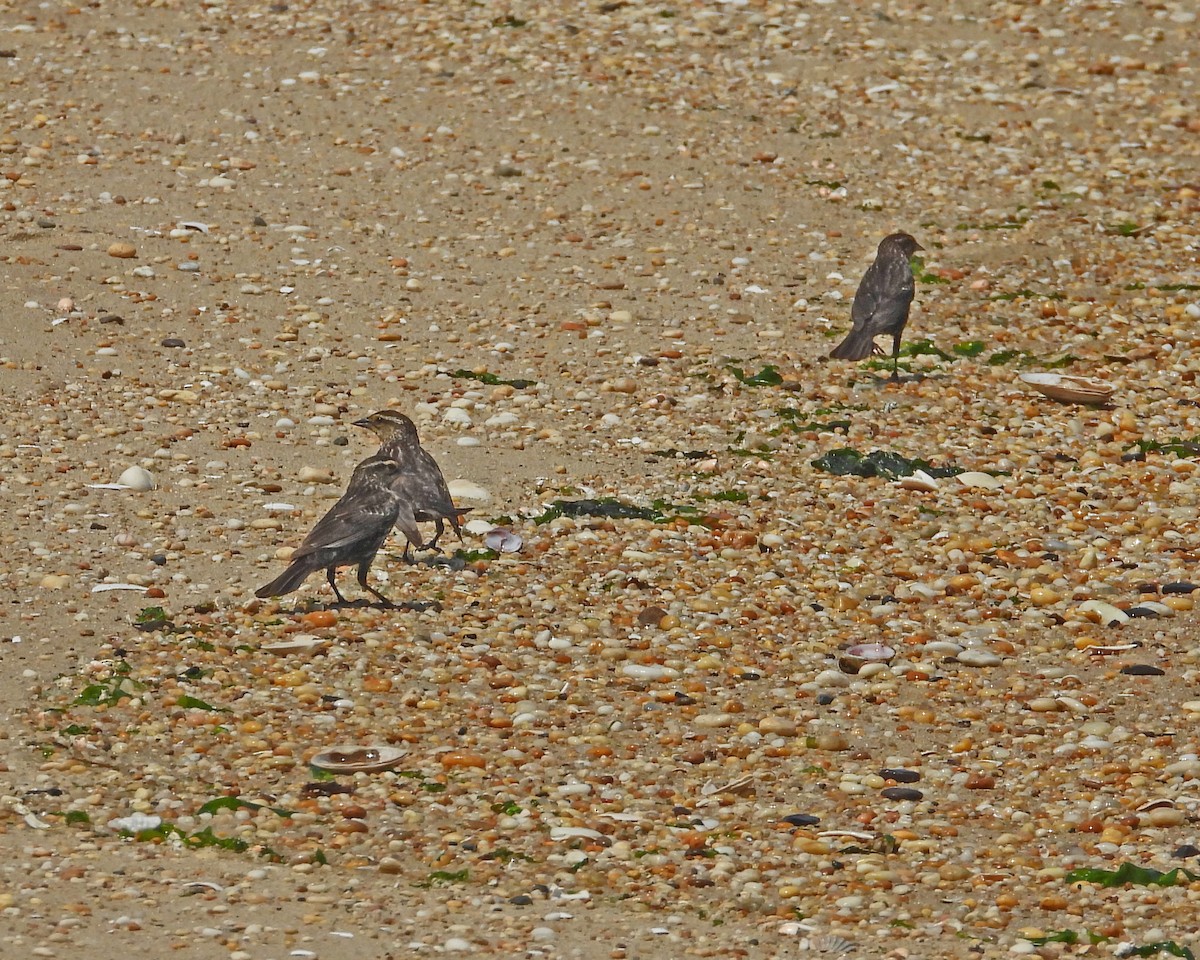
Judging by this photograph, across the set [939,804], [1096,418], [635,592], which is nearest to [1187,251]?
[1096,418]

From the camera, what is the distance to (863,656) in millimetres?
8414

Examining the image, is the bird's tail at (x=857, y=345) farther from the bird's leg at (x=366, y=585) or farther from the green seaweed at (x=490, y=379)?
the bird's leg at (x=366, y=585)

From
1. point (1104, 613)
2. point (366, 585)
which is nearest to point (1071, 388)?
point (1104, 613)

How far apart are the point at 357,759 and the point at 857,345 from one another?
18.2ft

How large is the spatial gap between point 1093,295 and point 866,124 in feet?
11.3

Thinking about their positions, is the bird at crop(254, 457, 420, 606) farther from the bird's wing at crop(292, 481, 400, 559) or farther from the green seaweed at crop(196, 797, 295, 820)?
the green seaweed at crop(196, 797, 295, 820)

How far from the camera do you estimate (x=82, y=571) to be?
28.3 ft

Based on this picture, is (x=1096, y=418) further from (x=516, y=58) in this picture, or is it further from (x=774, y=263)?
(x=516, y=58)

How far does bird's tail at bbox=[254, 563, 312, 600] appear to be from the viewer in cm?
830

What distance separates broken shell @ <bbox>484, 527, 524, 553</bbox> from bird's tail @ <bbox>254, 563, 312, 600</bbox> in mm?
1203

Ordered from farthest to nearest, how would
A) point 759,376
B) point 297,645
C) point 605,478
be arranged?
point 759,376 < point 605,478 < point 297,645

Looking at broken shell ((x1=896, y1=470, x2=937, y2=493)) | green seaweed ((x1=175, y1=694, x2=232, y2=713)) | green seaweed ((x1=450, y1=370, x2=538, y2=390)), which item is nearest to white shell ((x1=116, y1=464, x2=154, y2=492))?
green seaweed ((x1=175, y1=694, x2=232, y2=713))

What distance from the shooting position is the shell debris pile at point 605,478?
667cm

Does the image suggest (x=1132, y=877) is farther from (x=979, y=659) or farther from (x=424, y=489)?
(x=424, y=489)
